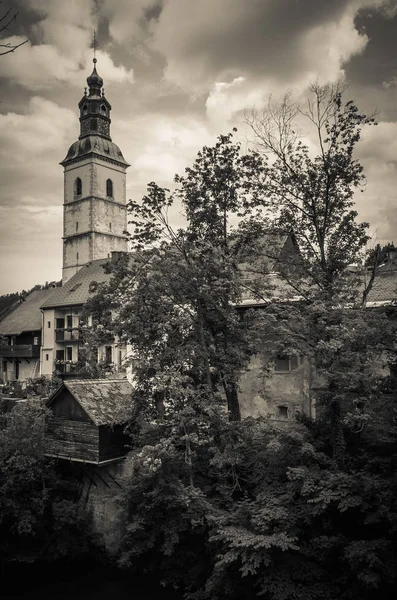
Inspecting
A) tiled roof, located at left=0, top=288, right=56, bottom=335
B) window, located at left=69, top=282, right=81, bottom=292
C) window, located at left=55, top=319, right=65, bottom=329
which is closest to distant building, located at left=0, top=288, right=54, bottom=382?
tiled roof, located at left=0, top=288, right=56, bottom=335

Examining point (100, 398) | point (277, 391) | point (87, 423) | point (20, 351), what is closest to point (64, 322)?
point (20, 351)

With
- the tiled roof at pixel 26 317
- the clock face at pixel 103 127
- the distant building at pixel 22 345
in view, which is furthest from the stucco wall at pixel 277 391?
the clock face at pixel 103 127

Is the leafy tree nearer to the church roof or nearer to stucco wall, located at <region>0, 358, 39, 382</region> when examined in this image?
stucco wall, located at <region>0, 358, 39, 382</region>

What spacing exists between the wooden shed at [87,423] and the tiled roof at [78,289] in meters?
15.7

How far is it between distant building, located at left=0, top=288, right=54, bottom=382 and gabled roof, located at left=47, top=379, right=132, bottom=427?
61.1 feet

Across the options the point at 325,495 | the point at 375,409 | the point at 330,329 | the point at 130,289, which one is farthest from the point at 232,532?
the point at 130,289

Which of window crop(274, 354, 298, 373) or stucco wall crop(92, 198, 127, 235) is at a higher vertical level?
stucco wall crop(92, 198, 127, 235)

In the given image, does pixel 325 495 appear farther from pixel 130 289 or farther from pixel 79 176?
pixel 79 176

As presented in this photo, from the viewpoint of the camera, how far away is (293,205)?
52.7ft

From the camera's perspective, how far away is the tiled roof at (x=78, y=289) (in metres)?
35.0

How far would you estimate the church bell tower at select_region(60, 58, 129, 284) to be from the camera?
4572 cm

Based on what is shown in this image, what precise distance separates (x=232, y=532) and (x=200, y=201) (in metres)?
11.0

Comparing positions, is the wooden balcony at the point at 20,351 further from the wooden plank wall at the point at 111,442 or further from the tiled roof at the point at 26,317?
the wooden plank wall at the point at 111,442

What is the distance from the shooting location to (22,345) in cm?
3709
